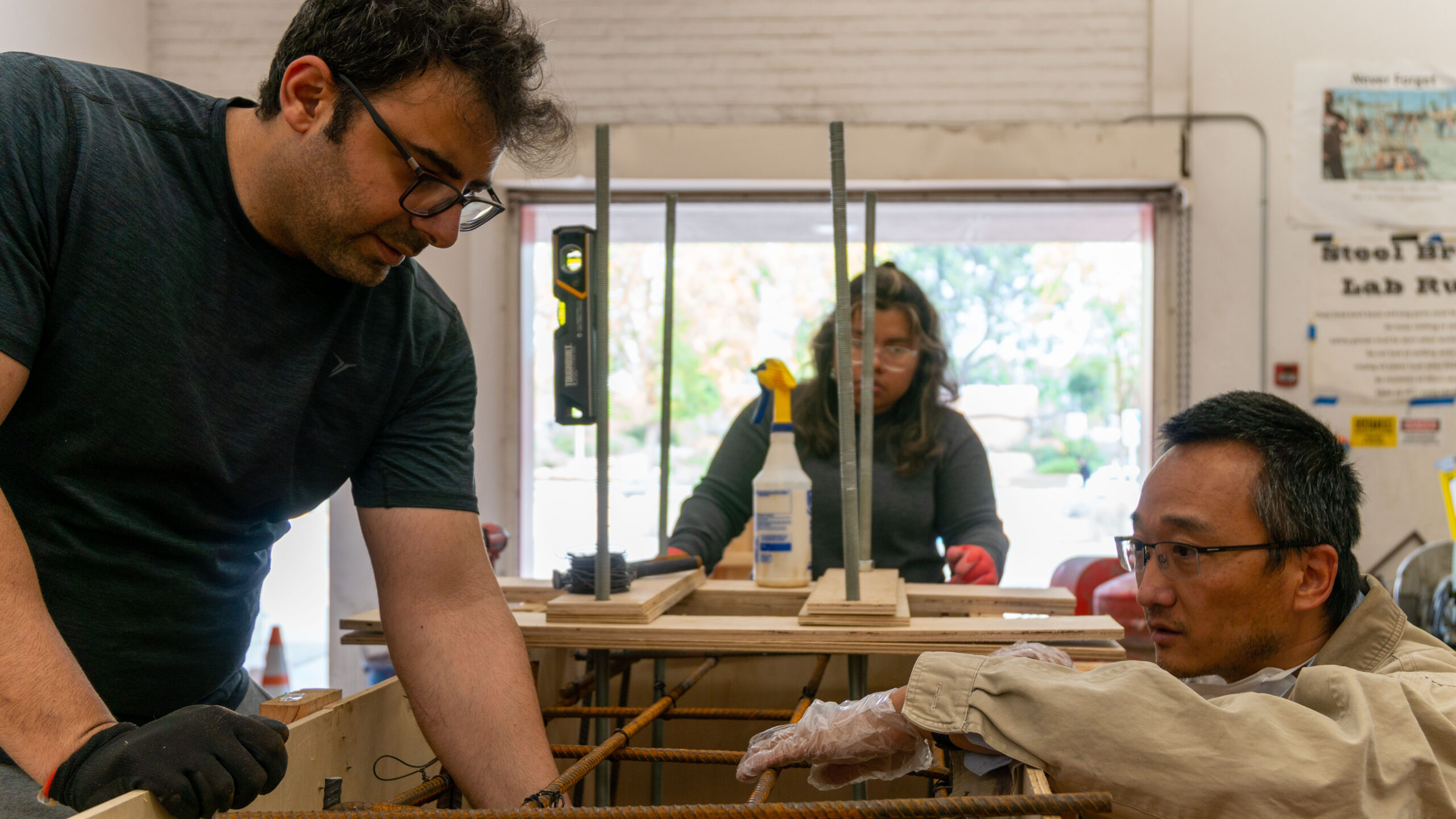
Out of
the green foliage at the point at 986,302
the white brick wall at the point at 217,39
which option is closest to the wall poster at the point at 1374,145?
the green foliage at the point at 986,302

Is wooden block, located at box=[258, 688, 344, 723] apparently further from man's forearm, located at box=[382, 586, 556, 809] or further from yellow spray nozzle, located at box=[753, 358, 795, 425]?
yellow spray nozzle, located at box=[753, 358, 795, 425]

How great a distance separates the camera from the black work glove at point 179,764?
74 cm

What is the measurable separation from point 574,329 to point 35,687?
800 mm

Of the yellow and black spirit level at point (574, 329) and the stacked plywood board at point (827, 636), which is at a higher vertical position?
the yellow and black spirit level at point (574, 329)

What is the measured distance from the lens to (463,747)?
1.15 m

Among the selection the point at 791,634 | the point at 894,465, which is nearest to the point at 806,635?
the point at 791,634

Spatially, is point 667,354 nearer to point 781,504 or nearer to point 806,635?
point 781,504

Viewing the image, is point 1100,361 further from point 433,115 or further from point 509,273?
point 433,115

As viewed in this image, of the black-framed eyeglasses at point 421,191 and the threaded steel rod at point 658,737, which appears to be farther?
the threaded steel rod at point 658,737

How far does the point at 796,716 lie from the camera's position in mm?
1212

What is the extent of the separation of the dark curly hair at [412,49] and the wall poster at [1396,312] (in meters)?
3.24

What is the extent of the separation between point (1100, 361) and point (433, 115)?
3123 millimetres

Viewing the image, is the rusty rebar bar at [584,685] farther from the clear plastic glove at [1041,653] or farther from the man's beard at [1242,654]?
the man's beard at [1242,654]

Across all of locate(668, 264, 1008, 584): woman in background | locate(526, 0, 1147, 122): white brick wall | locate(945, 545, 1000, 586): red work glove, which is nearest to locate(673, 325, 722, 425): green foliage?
locate(526, 0, 1147, 122): white brick wall
